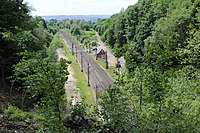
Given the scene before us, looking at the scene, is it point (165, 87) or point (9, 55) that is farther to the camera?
point (9, 55)

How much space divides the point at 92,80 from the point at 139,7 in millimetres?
17019

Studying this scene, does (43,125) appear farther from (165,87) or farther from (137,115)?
(165,87)

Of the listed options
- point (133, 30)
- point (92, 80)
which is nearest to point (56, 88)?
point (92, 80)

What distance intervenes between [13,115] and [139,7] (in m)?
36.8

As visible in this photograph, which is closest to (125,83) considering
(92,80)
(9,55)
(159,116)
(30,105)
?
(159,116)

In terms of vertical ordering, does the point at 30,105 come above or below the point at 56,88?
below

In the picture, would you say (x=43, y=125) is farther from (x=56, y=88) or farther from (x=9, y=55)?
(x=9, y=55)

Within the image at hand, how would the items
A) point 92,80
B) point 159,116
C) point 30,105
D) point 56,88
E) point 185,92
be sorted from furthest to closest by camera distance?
point 92,80, point 30,105, point 185,92, point 159,116, point 56,88

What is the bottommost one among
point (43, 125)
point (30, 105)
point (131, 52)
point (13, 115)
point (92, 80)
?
point (92, 80)

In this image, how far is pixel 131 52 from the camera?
18.0 ft

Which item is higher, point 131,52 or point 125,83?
point 131,52

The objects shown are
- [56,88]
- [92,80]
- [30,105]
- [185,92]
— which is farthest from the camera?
[92,80]

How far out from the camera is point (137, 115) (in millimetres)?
5223

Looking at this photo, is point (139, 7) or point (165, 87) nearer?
point (165, 87)
